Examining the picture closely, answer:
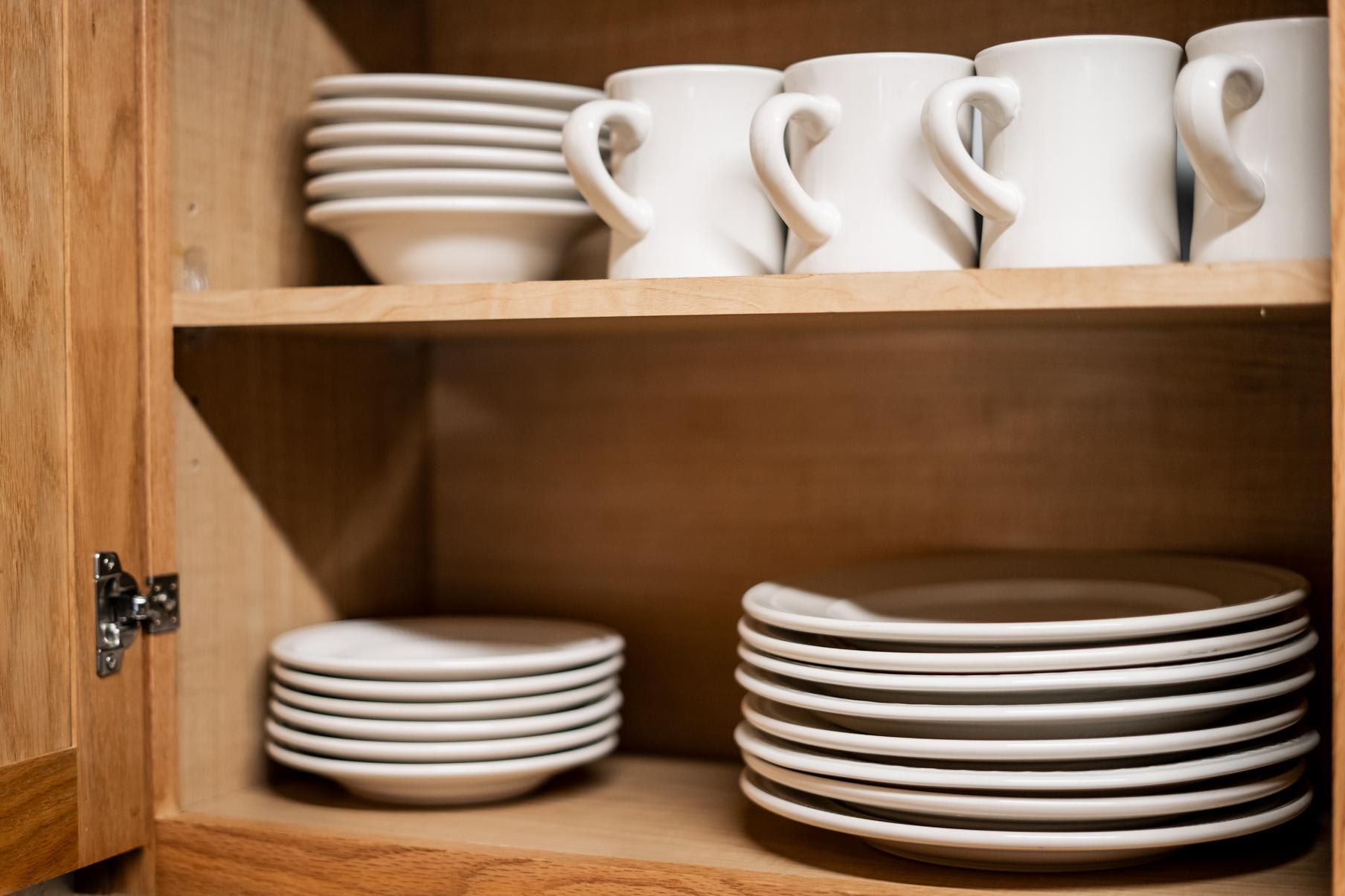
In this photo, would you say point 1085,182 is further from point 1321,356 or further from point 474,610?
point 474,610

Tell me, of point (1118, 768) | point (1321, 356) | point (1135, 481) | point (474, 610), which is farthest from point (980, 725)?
point (474, 610)

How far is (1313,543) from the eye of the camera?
3.13ft

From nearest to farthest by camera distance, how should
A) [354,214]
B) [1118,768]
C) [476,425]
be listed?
[1118,768] < [354,214] < [476,425]

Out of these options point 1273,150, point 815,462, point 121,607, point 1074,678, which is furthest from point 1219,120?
point 121,607

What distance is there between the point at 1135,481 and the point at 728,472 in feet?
1.06

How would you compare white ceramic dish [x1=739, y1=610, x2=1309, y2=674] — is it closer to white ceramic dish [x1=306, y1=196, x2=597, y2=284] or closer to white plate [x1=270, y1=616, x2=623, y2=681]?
white plate [x1=270, y1=616, x2=623, y2=681]

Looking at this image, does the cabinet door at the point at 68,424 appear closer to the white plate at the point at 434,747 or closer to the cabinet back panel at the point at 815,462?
the white plate at the point at 434,747

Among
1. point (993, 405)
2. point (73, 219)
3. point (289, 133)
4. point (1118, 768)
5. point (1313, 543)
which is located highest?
point (289, 133)

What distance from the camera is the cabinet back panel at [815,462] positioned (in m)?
0.97

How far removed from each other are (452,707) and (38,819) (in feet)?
0.88

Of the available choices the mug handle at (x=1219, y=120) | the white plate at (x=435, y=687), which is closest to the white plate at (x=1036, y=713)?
the white plate at (x=435, y=687)

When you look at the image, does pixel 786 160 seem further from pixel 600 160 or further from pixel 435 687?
pixel 435 687

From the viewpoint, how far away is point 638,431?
1131 mm

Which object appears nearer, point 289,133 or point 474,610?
point 289,133
